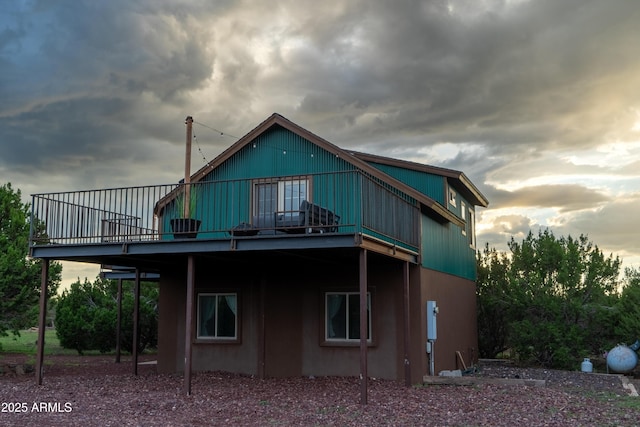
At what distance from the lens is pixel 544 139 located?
1792cm

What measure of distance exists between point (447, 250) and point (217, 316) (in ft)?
20.9

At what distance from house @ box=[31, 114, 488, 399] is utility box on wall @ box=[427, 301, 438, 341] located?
32 mm

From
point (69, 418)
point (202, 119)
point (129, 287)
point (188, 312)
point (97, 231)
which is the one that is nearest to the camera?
point (69, 418)

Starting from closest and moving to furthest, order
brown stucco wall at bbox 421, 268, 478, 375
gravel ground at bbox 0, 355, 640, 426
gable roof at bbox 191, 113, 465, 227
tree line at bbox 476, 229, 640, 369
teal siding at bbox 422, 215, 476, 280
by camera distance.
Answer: gravel ground at bbox 0, 355, 640, 426 < gable roof at bbox 191, 113, 465, 227 < teal siding at bbox 422, 215, 476, 280 < brown stucco wall at bbox 421, 268, 478, 375 < tree line at bbox 476, 229, 640, 369

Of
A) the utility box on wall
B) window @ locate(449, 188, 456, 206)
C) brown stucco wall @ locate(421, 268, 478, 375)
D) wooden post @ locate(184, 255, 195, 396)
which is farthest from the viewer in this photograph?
window @ locate(449, 188, 456, 206)

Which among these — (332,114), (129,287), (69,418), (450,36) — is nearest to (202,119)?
(332,114)

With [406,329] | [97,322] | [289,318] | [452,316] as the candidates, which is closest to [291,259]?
[289,318]

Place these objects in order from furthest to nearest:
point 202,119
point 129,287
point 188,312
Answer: point 129,287 → point 202,119 → point 188,312

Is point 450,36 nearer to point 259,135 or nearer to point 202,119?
point 259,135

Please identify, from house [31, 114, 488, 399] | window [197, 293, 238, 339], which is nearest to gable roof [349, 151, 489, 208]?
house [31, 114, 488, 399]

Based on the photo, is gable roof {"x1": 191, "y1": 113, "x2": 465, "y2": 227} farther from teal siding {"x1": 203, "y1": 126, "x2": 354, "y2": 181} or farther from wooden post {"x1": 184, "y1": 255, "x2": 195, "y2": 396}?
wooden post {"x1": 184, "y1": 255, "x2": 195, "y2": 396}

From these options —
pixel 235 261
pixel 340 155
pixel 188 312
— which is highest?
pixel 340 155

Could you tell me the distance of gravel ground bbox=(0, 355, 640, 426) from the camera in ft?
30.3

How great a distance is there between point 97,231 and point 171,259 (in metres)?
1.71
